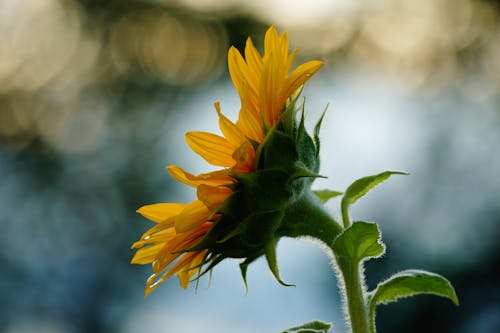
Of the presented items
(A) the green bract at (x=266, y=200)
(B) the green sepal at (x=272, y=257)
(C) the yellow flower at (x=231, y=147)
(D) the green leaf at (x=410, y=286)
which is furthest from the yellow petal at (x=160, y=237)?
(D) the green leaf at (x=410, y=286)

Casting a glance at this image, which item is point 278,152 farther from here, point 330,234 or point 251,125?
point 330,234

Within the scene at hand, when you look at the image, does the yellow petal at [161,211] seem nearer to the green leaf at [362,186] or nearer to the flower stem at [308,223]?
the flower stem at [308,223]

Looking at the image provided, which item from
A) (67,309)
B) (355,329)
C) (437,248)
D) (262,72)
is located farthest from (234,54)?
(67,309)

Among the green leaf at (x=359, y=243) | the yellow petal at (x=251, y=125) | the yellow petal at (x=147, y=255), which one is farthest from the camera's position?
the yellow petal at (x=147, y=255)

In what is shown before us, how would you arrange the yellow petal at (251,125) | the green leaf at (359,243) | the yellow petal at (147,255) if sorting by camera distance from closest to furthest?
the green leaf at (359,243)
the yellow petal at (251,125)
the yellow petal at (147,255)

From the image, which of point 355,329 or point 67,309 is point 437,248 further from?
point 355,329

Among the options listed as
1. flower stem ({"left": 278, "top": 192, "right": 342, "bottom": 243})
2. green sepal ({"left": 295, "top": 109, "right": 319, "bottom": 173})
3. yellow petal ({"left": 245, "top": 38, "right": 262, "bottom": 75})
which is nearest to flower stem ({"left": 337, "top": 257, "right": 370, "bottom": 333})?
A: flower stem ({"left": 278, "top": 192, "right": 342, "bottom": 243})
